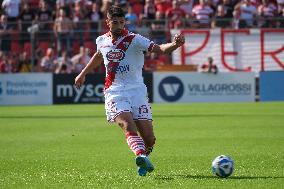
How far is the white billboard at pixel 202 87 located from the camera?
103ft

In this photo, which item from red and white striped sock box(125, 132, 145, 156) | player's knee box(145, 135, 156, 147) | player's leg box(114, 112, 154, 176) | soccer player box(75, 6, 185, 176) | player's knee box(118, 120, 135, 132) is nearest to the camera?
player's leg box(114, 112, 154, 176)

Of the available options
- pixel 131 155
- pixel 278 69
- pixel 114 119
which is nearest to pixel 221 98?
pixel 278 69

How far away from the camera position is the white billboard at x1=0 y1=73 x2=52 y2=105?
31734 mm

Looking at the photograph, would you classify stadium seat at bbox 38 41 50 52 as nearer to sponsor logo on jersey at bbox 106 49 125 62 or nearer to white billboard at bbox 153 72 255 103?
white billboard at bbox 153 72 255 103

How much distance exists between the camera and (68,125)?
20.5 metres

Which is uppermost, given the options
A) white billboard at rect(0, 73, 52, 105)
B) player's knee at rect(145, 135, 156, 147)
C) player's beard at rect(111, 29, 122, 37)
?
player's beard at rect(111, 29, 122, 37)

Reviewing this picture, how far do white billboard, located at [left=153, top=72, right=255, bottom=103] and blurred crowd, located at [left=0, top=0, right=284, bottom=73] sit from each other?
4.99ft

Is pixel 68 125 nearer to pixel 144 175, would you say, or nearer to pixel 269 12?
pixel 144 175

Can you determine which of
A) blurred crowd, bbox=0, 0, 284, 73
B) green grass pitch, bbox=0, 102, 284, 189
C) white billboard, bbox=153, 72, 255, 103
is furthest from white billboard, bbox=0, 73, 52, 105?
green grass pitch, bbox=0, 102, 284, 189

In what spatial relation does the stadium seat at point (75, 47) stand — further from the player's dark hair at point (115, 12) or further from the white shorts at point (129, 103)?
the player's dark hair at point (115, 12)

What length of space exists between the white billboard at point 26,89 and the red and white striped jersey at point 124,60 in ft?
69.5

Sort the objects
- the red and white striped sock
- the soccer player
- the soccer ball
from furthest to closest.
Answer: the soccer player, the red and white striped sock, the soccer ball

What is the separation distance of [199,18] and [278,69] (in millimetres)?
3952

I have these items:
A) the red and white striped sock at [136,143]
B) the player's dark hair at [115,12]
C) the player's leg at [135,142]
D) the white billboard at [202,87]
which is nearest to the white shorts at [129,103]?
the player's leg at [135,142]
